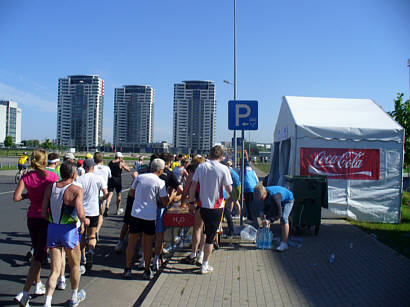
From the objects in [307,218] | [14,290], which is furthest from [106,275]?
[307,218]

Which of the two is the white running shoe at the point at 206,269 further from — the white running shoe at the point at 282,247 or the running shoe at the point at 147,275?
the white running shoe at the point at 282,247

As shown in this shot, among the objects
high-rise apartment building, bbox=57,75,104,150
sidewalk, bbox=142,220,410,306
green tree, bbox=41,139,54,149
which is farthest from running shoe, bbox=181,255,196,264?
high-rise apartment building, bbox=57,75,104,150

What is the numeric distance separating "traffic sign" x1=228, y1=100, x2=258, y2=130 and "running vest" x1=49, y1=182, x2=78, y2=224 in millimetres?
5021

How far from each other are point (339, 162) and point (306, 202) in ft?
9.27

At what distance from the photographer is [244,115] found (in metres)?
8.50

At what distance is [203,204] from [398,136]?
772cm

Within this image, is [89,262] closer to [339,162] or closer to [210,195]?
[210,195]

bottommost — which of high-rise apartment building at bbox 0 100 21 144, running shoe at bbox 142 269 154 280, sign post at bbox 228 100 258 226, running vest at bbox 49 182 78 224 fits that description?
running shoe at bbox 142 269 154 280

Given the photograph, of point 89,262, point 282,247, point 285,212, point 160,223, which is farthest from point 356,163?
point 89,262

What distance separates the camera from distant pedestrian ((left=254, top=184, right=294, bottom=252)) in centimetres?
651

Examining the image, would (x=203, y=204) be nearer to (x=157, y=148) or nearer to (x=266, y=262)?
(x=266, y=262)

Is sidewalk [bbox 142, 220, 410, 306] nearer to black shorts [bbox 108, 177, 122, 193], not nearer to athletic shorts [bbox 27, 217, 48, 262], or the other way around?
athletic shorts [bbox 27, 217, 48, 262]

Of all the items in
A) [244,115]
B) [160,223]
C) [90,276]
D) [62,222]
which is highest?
[244,115]

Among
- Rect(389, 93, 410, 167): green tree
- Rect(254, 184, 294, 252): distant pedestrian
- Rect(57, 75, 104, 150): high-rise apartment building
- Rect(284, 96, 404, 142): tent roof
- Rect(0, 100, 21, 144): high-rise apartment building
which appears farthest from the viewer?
Rect(0, 100, 21, 144): high-rise apartment building
